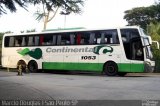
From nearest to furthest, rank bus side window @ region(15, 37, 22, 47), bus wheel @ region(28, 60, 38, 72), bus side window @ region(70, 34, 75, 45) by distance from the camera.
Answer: bus side window @ region(70, 34, 75, 45) < bus wheel @ region(28, 60, 38, 72) < bus side window @ region(15, 37, 22, 47)

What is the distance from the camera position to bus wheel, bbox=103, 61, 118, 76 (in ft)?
86.7

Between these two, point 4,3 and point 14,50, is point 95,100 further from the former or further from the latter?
point 14,50

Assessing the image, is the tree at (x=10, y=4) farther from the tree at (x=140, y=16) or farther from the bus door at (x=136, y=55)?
the tree at (x=140, y=16)

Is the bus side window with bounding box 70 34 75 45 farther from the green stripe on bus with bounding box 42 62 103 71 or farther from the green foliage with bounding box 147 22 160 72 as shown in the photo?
the green foliage with bounding box 147 22 160 72

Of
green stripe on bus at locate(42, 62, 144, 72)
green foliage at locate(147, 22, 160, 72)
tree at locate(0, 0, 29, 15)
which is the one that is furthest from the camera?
green foliage at locate(147, 22, 160, 72)

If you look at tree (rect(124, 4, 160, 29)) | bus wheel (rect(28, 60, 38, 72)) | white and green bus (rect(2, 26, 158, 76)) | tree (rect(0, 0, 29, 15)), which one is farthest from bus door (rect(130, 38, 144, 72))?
tree (rect(124, 4, 160, 29))

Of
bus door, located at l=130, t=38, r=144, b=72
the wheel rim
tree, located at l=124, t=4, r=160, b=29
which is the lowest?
the wheel rim

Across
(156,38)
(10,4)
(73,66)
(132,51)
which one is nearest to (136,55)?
(132,51)

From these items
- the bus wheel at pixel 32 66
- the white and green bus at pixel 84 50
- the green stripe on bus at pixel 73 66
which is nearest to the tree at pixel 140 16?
the white and green bus at pixel 84 50

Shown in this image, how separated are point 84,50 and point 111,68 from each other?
7.29 feet

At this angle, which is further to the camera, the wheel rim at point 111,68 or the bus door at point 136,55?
the wheel rim at point 111,68

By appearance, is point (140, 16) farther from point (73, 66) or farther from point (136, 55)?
point (136, 55)

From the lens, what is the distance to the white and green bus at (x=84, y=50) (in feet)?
84.1

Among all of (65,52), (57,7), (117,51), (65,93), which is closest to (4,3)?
(57,7)
